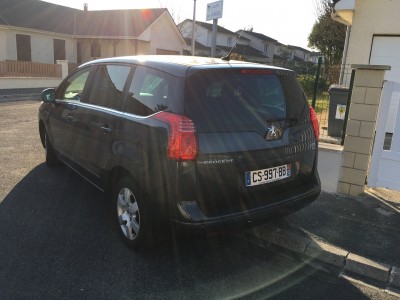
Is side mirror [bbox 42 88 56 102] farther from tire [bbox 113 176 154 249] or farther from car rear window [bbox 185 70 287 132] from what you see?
car rear window [bbox 185 70 287 132]

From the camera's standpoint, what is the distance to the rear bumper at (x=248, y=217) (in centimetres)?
291

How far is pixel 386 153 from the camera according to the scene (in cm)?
482

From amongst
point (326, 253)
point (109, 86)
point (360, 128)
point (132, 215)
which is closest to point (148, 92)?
point (109, 86)

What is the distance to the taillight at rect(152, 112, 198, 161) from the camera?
2.85 metres

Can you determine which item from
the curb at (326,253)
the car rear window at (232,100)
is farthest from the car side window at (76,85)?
the curb at (326,253)

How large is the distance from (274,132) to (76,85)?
2.96 meters

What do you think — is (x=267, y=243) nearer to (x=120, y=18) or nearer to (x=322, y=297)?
(x=322, y=297)

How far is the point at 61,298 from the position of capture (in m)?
2.82

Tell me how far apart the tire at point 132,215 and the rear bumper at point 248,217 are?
16.0 inches

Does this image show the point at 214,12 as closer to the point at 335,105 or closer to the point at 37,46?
the point at 335,105

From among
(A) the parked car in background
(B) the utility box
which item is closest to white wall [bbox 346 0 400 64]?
(B) the utility box

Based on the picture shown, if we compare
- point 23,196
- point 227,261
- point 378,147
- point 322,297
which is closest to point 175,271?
point 227,261

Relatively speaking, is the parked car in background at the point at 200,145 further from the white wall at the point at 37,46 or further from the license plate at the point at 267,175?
the white wall at the point at 37,46

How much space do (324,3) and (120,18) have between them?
1665cm
